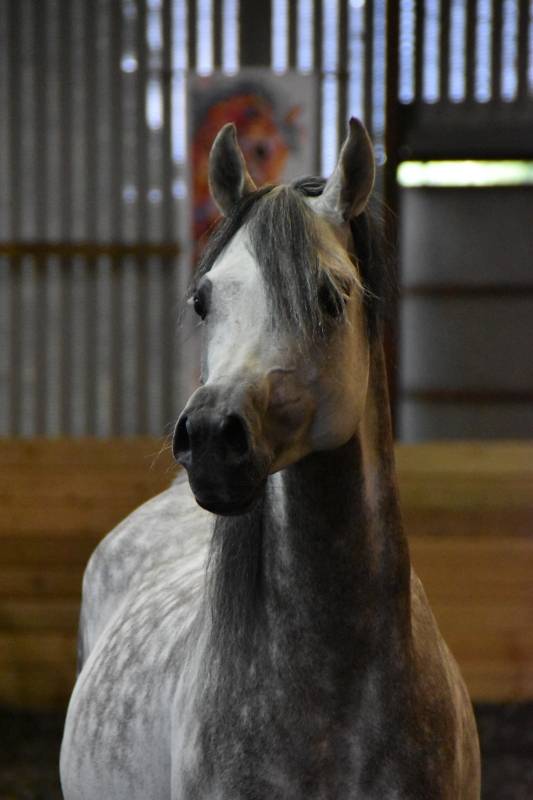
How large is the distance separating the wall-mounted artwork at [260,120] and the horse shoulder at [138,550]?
71.0 inches

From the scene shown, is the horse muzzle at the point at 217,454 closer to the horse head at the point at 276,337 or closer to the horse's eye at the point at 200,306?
the horse head at the point at 276,337

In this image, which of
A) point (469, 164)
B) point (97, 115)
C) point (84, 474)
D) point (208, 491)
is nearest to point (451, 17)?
point (469, 164)

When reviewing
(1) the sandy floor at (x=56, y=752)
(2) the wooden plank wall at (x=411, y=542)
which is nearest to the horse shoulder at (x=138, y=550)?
(1) the sandy floor at (x=56, y=752)

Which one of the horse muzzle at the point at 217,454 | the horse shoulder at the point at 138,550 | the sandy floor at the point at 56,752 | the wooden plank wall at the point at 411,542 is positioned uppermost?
the horse muzzle at the point at 217,454

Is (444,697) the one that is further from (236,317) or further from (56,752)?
(56,752)

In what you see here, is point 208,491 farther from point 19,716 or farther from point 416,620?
point 19,716

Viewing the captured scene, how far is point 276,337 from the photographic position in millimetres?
956

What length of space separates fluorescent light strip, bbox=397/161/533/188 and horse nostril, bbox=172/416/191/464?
3.53m

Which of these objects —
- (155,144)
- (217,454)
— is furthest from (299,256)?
(155,144)

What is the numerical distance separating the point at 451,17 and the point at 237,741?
3553 millimetres

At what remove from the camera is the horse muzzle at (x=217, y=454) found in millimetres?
855

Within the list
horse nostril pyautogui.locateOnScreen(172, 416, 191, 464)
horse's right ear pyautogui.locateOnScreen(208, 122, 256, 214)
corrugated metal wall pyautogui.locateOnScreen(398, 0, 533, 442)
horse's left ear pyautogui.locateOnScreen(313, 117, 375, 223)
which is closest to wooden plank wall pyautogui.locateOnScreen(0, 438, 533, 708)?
corrugated metal wall pyautogui.locateOnScreen(398, 0, 533, 442)

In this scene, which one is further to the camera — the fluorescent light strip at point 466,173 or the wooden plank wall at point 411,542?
the fluorescent light strip at point 466,173

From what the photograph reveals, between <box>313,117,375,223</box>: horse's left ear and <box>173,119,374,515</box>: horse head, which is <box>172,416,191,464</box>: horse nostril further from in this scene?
<box>313,117,375,223</box>: horse's left ear
